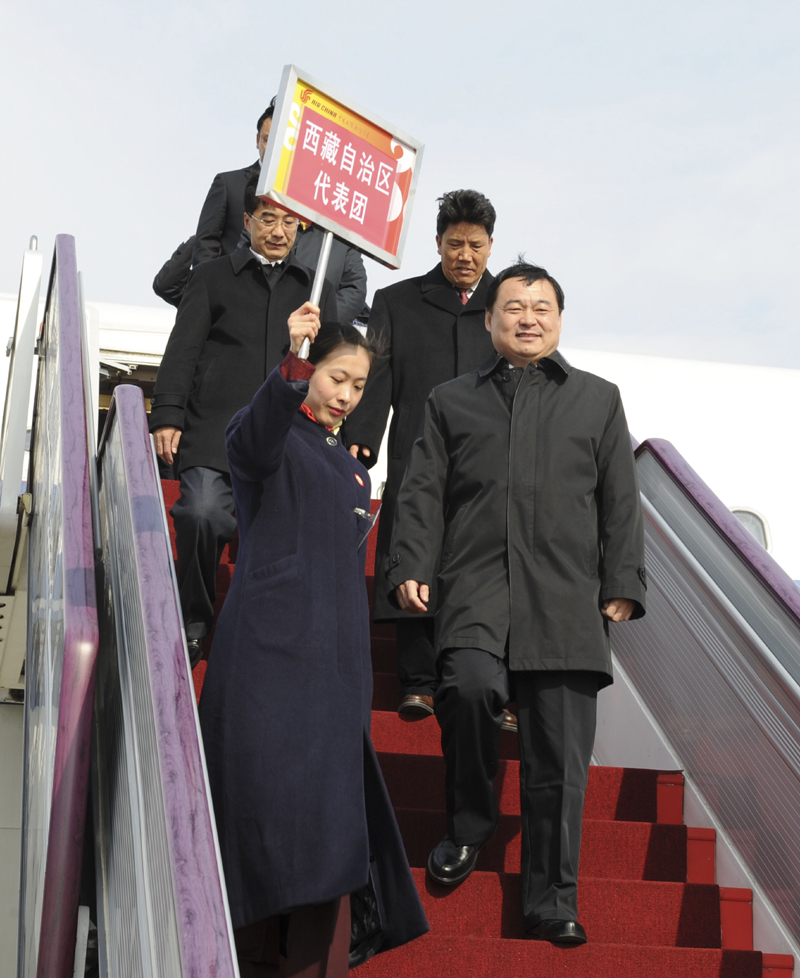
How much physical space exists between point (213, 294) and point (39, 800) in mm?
2453

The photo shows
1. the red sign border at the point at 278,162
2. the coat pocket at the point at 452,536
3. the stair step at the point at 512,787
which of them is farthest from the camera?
the stair step at the point at 512,787

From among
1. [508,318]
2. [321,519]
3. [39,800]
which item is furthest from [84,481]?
[508,318]

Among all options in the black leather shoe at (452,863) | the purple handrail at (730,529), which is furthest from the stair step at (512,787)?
the purple handrail at (730,529)

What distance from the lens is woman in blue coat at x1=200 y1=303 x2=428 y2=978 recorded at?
249cm

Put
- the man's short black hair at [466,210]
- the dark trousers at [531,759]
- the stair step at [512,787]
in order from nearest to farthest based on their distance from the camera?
the dark trousers at [531,759], the stair step at [512,787], the man's short black hair at [466,210]

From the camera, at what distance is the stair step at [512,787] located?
388cm

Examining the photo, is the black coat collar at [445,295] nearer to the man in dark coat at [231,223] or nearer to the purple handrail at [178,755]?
the man in dark coat at [231,223]

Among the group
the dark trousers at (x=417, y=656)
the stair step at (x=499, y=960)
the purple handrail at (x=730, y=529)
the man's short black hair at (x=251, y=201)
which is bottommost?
the stair step at (x=499, y=960)

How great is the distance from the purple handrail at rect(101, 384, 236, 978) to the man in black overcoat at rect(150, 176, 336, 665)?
1.54m

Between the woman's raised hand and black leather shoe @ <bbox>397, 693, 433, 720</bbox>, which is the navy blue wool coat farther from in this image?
black leather shoe @ <bbox>397, 693, 433, 720</bbox>

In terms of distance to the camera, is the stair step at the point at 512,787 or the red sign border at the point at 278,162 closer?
the red sign border at the point at 278,162

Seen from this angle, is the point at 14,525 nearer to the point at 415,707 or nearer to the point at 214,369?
the point at 214,369

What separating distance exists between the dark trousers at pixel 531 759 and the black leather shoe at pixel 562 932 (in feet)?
0.06

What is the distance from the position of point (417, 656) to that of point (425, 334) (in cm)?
138
